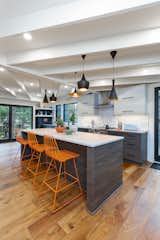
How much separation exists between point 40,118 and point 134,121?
609 cm

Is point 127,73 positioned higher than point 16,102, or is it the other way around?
point 127,73

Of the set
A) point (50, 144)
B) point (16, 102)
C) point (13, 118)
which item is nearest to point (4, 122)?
point (13, 118)

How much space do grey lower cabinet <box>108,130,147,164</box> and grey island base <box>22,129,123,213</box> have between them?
163cm

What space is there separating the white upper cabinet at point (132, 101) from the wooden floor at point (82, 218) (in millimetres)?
2458

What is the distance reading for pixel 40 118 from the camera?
8.86 metres

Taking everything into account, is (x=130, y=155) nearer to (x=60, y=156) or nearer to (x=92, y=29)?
(x=60, y=156)

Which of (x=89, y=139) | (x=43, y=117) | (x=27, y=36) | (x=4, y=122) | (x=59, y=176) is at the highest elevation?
(x=27, y=36)

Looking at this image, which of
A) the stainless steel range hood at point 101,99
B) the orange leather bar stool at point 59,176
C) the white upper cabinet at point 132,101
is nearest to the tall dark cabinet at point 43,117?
the stainless steel range hood at point 101,99

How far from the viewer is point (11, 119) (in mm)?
7609

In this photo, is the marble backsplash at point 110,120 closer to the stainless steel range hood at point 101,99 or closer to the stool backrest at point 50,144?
the stainless steel range hood at point 101,99

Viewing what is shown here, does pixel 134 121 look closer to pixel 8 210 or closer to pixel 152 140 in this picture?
pixel 152 140

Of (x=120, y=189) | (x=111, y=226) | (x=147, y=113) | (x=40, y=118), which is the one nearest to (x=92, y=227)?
(x=111, y=226)

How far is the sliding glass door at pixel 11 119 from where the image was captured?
735 centimetres

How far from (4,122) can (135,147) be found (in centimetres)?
670
